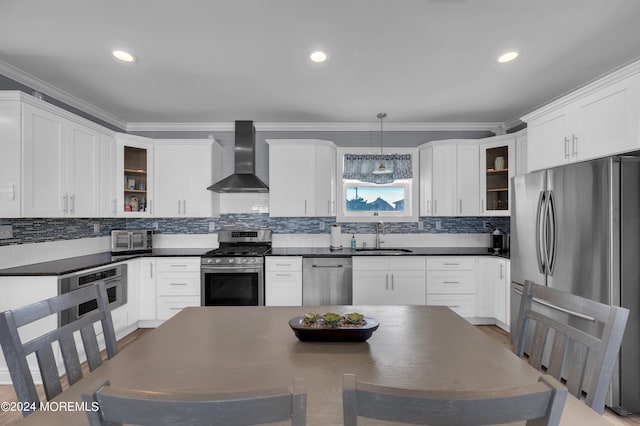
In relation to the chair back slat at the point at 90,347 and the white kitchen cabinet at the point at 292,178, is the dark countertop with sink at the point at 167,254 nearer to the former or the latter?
the white kitchen cabinet at the point at 292,178

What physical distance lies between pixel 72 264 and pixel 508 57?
14.0ft

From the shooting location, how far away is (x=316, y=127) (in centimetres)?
444

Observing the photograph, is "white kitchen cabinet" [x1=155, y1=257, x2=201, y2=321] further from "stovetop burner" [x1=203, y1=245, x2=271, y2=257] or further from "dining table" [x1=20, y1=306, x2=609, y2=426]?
"dining table" [x1=20, y1=306, x2=609, y2=426]

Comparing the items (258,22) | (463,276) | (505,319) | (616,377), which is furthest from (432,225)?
(258,22)

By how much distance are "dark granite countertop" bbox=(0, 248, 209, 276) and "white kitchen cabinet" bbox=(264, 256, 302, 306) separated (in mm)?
884

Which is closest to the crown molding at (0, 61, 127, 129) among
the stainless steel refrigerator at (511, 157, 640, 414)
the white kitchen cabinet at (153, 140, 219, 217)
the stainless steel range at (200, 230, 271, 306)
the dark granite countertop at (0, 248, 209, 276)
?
the white kitchen cabinet at (153, 140, 219, 217)

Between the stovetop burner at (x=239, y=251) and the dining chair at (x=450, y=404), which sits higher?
the dining chair at (x=450, y=404)

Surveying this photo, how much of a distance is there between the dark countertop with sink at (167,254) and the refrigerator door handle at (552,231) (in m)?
1.09

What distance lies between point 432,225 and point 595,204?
7.55 feet

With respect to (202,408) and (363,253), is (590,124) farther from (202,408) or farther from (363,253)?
(202,408)

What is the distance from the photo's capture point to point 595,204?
7.36ft

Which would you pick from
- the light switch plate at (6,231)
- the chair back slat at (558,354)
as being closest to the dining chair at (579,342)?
the chair back slat at (558,354)

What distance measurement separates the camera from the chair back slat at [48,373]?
1.06 m

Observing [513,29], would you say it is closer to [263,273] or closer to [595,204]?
[595,204]
